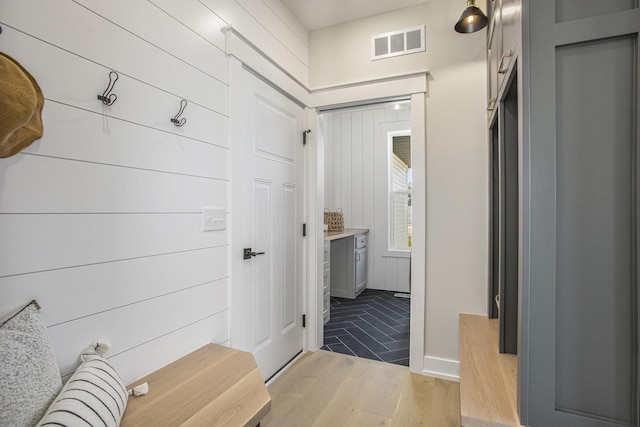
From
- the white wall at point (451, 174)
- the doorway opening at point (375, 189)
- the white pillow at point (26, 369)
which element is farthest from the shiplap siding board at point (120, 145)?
the doorway opening at point (375, 189)

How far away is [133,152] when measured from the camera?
1317 millimetres

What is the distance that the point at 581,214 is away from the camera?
0.96 m

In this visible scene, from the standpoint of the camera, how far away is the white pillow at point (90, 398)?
32.2 inches

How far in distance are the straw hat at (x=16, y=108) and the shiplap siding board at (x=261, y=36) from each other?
1094 mm

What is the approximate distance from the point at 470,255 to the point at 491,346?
822 millimetres

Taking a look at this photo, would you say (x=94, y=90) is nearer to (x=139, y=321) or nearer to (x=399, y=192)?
(x=139, y=321)

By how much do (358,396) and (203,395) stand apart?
1282 millimetres

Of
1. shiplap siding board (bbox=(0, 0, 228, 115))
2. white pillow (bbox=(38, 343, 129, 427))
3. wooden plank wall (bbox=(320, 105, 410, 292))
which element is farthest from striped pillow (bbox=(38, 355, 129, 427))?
wooden plank wall (bbox=(320, 105, 410, 292))

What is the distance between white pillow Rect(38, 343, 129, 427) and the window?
4194 millimetres

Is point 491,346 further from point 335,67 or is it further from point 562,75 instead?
point 335,67

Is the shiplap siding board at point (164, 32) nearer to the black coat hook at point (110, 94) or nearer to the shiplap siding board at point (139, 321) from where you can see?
the black coat hook at point (110, 94)

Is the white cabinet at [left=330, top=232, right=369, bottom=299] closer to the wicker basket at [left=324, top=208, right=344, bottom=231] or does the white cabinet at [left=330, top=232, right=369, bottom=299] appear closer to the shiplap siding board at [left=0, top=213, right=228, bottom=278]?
the wicker basket at [left=324, top=208, right=344, bottom=231]

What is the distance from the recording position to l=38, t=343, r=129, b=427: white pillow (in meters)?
0.82

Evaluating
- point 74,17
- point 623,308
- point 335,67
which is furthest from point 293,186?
point 623,308
